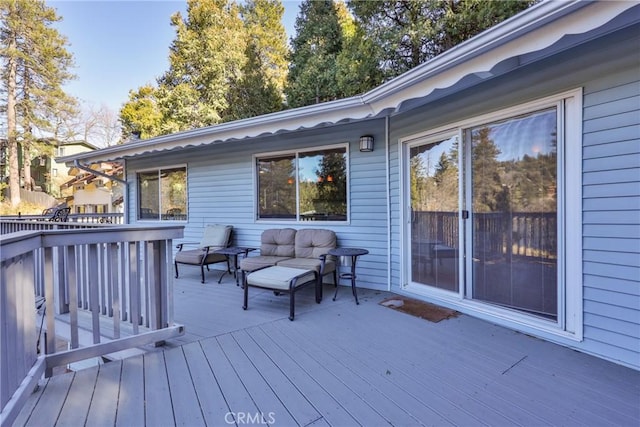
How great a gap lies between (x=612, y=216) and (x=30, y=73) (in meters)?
22.1

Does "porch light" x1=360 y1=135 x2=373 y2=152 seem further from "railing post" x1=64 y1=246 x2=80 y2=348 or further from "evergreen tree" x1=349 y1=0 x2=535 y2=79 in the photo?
"evergreen tree" x1=349 y1=0 x2=535 y2=79

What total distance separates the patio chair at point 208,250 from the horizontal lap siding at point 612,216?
15.1 ft

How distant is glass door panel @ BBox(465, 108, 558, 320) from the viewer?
2.71m

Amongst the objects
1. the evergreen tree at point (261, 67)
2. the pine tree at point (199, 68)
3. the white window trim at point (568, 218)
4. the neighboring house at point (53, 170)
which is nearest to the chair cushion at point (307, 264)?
the white window trim at point (568, 218)

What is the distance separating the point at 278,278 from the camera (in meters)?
3.48

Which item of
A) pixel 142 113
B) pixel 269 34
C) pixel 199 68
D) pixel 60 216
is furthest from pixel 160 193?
pixel 269 34

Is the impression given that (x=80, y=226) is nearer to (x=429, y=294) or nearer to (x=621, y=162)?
(x=429, y=294)

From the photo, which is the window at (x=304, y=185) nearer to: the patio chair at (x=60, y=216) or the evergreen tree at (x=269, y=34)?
the patio chair at (x=60, y=216)

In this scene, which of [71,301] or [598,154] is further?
[598,154]

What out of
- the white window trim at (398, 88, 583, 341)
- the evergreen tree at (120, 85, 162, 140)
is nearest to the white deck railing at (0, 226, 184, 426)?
the white window trim at (398, 88, 583, 341)

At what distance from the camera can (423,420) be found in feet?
5.66

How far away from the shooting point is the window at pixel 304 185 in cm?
484

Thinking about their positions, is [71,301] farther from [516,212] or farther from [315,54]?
[315,54]

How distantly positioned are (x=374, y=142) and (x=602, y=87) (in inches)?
97.9
